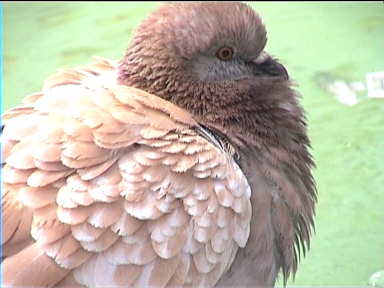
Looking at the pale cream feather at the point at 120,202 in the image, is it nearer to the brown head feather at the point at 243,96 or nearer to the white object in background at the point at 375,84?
the brown head feather at the point at 243,96

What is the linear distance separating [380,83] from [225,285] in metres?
2.62

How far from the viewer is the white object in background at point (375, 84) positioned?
5191 millimetres

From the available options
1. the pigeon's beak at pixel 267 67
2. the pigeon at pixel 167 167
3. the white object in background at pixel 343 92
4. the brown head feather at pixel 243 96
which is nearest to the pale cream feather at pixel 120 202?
the pigeon at pixel 167 167

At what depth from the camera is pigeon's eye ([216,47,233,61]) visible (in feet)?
11.1

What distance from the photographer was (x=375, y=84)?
531cm

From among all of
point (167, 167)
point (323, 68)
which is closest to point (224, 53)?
point (167, 167)

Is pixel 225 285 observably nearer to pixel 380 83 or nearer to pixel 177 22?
pixel 177 22

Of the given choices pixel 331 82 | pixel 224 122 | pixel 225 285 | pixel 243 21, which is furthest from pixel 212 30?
pixel 331 82

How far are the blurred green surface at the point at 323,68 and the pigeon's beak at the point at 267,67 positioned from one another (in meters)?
1.03

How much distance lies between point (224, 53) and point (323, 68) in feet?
7.61

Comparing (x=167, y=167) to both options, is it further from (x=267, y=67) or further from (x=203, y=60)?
(x=267, y=67)

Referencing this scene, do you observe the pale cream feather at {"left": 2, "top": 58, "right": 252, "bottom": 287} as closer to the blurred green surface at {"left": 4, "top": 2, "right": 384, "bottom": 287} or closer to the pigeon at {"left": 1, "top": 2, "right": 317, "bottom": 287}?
the pigeon at {"left": 1, "top": 2, "right": 317, "bottom": 287}

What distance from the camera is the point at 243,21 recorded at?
334 centimetres

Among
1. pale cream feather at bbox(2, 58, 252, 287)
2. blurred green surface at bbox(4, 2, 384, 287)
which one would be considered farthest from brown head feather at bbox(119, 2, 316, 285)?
blurred green surface at bbox(4, 2, 384, 287)
